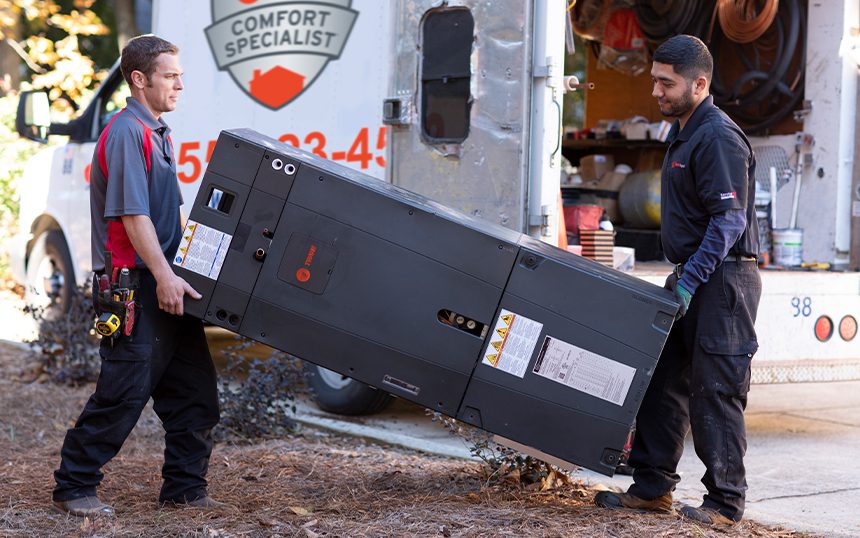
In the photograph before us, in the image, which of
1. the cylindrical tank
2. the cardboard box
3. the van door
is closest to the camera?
the van door

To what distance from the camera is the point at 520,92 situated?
17.9 ft

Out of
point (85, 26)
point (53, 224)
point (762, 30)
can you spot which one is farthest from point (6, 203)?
point (762, 30)

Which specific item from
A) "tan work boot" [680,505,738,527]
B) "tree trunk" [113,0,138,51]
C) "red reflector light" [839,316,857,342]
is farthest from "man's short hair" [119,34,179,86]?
"tree trunk" [113,0,138,51]

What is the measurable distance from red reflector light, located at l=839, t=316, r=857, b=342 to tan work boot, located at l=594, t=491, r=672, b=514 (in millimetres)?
2179

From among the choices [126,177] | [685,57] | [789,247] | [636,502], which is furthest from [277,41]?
[636,502]

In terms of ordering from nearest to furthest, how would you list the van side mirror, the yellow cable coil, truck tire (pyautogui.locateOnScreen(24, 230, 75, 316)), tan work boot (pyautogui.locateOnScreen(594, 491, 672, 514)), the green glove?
the green glove < tan work boot (pyautogui.locateOnScreen(594, 491, 672, 514)) < the yellow cable coil < the van side mirror < truck tire (pyautogui.locateOnScreen(24, 230, 75, 316))

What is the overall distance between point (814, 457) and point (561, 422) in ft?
8.81

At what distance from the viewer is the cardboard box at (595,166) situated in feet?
28.7

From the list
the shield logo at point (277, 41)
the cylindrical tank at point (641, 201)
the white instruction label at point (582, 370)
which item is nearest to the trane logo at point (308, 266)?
the white instruction label at point (582, 370)

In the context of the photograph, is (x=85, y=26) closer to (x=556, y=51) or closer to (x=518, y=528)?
(x=556, y=51)

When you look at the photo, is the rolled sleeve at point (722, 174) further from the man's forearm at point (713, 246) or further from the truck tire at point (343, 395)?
the truck tire at point (343, 395)

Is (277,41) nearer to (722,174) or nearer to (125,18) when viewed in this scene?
(722,174)

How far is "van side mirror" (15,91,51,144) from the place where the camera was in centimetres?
816

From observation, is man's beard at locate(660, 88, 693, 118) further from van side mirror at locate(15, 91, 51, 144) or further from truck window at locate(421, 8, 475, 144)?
van side mirror at locate(15, 91, 51, 144)
